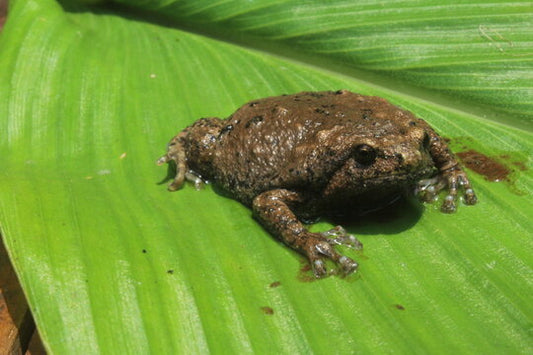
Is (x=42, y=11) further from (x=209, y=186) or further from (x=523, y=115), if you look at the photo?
(x=523, y=115)

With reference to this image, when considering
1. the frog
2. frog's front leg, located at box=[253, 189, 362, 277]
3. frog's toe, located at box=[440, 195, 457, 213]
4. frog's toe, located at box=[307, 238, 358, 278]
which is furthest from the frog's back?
frog's toe, located at box=[440, 195, 457, 213]

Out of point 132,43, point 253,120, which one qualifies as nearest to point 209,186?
point 253,120


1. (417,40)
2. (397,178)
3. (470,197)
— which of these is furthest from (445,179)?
(417,40)

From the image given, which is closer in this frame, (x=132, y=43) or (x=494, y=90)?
(x=494, y=90)

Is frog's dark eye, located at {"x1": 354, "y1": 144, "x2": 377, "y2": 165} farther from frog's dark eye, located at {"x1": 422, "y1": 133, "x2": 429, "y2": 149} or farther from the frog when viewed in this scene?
frog's dark eye, located at {"x1": 422, "y1": 133, "x2": 429, "y2": 149}

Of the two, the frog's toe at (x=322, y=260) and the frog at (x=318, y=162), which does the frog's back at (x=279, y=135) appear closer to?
the frog at (x=318, y=162)

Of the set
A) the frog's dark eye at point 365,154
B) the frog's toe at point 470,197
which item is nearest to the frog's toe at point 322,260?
the frog's dark eye at point 365,154

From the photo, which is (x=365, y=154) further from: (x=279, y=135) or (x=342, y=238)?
(x=279, y=135)
